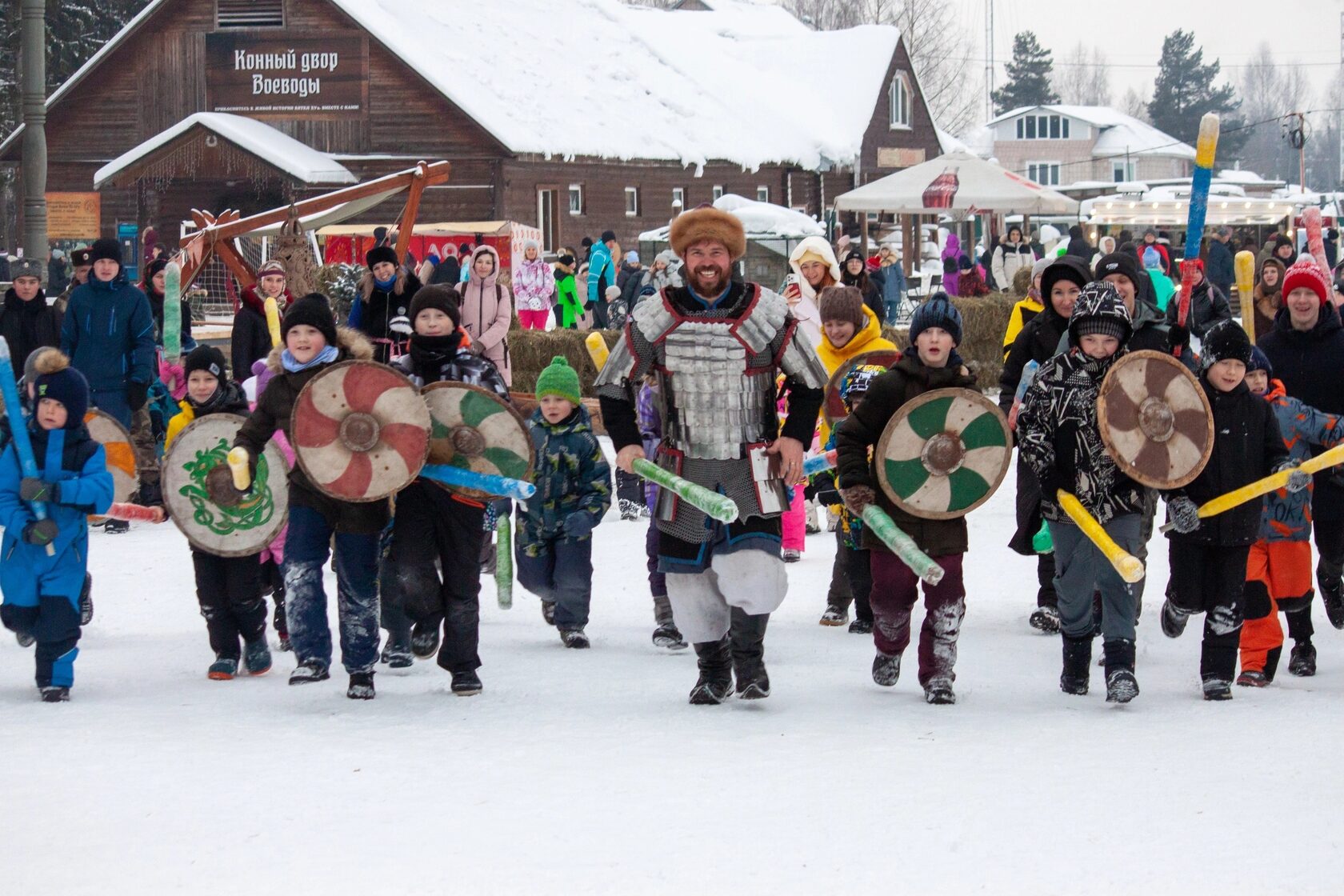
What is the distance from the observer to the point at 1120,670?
20.5 ft

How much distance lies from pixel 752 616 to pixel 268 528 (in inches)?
79.2

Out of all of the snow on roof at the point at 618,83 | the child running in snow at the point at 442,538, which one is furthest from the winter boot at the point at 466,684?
the snow on roof at the point at 618,83

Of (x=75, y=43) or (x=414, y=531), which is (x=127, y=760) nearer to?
(x=414, y=531)

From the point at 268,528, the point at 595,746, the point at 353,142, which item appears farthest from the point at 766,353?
the point at 353,142

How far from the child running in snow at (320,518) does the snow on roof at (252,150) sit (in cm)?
2574

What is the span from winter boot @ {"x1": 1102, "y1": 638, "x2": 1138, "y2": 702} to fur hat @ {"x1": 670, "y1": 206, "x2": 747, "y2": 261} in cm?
189

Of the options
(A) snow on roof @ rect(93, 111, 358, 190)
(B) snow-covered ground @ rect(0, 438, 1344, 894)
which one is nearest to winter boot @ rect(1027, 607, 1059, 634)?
(B) snow-covered ground @ rect(0, 438, 1344, 894)

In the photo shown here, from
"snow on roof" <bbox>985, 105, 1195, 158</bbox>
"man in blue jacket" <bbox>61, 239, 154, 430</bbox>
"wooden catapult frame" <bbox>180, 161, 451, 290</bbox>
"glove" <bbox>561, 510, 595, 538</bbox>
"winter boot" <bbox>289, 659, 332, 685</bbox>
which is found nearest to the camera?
"winter boot" <bbox>289, 659, 332, 685</bbox>

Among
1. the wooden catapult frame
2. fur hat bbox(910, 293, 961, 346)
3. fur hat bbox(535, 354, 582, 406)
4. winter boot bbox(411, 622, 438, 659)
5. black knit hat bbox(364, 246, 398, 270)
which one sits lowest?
winter boot bbox(411, 622, 438, 659)

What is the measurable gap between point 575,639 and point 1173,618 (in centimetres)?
250

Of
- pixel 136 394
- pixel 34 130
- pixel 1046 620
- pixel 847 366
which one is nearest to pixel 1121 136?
pixel 34 130

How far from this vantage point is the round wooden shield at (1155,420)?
6121mm

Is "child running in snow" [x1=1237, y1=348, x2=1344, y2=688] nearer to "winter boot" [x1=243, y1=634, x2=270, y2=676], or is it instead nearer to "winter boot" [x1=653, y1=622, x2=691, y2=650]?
"winter boot" [x1=653, y1=622, x2=691, y2=650]

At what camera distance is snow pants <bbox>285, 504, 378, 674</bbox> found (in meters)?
6.43
